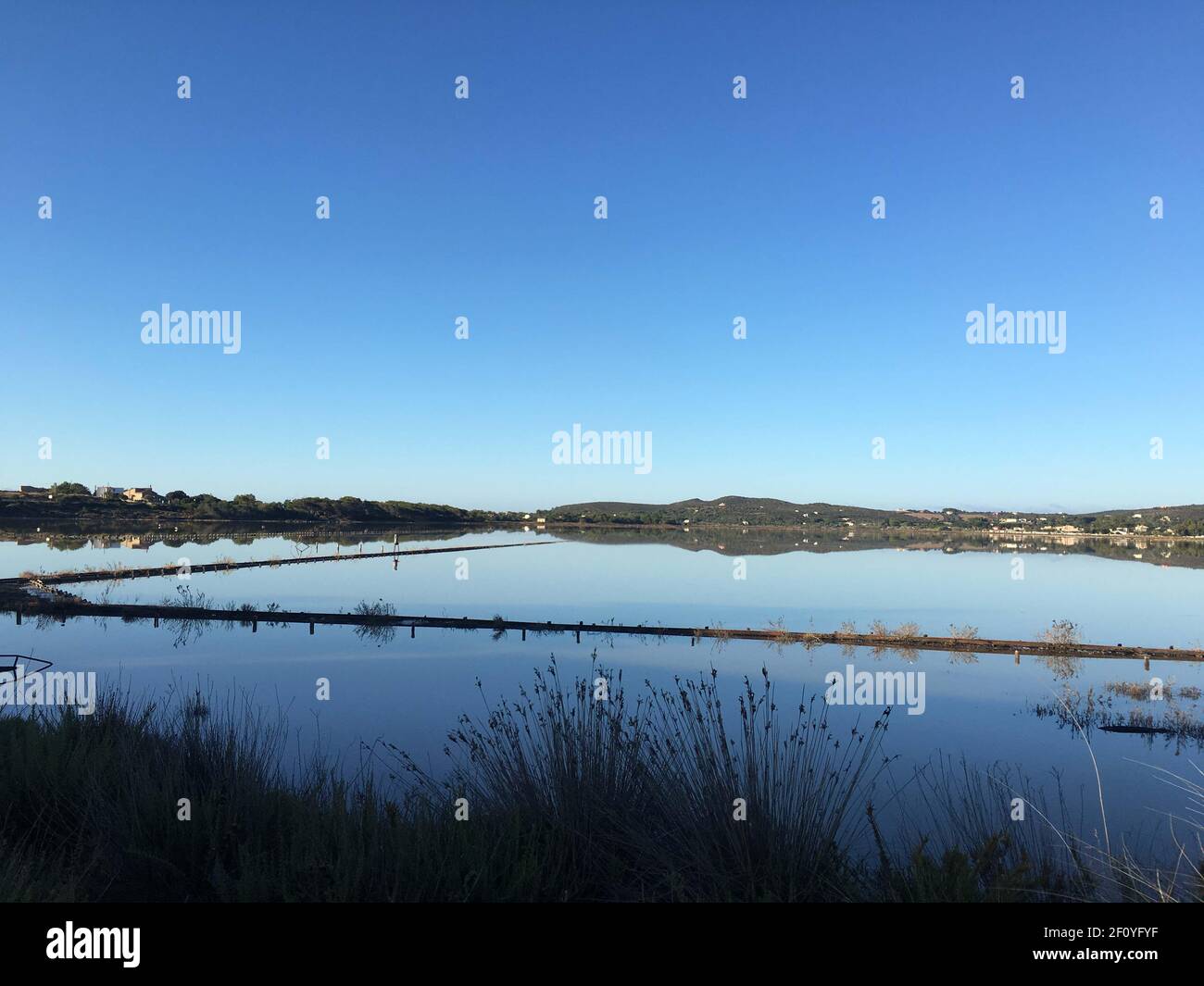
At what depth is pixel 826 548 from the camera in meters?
62.2

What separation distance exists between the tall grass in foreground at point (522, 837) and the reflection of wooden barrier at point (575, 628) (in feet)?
38.4

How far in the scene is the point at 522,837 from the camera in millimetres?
4246

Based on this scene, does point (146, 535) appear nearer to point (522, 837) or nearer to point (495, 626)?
point (495, 626)

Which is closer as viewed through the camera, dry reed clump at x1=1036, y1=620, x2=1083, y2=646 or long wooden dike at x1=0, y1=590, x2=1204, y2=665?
long wooden dike at x1=0, y1=590, x2=1204, y2=665

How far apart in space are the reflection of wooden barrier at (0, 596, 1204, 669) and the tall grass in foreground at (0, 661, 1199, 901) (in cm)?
1171

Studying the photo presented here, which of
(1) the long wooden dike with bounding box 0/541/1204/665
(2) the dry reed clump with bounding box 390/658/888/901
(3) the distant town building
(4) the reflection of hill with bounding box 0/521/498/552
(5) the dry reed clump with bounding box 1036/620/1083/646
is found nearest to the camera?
(2) the dry reed clump with bounding box 390/658/888/901

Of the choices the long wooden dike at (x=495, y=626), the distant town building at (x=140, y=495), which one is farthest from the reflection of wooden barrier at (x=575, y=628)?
the distant town building at (x=140, y=495)

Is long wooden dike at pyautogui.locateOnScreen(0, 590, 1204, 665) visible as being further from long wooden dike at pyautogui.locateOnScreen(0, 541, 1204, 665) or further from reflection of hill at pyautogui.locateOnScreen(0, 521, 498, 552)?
reflection of hill at pyautogui.locateOnScreen(0, 521, 498, 552)

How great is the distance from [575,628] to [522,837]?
45.4ft

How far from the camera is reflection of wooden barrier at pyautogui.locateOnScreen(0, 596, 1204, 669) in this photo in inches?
632

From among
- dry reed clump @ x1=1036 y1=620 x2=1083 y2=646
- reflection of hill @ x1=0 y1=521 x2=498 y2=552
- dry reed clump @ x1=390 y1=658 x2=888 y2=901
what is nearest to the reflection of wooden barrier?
dry reed clump @ x1=1036 y1=620 x2=1083 y2=646

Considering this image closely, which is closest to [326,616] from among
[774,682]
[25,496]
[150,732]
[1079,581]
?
[774,682]

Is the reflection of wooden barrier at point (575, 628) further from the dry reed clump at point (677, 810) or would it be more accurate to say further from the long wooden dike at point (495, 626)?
the dry reed clump at point (677, 810)

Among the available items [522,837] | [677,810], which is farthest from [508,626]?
[677,810]
